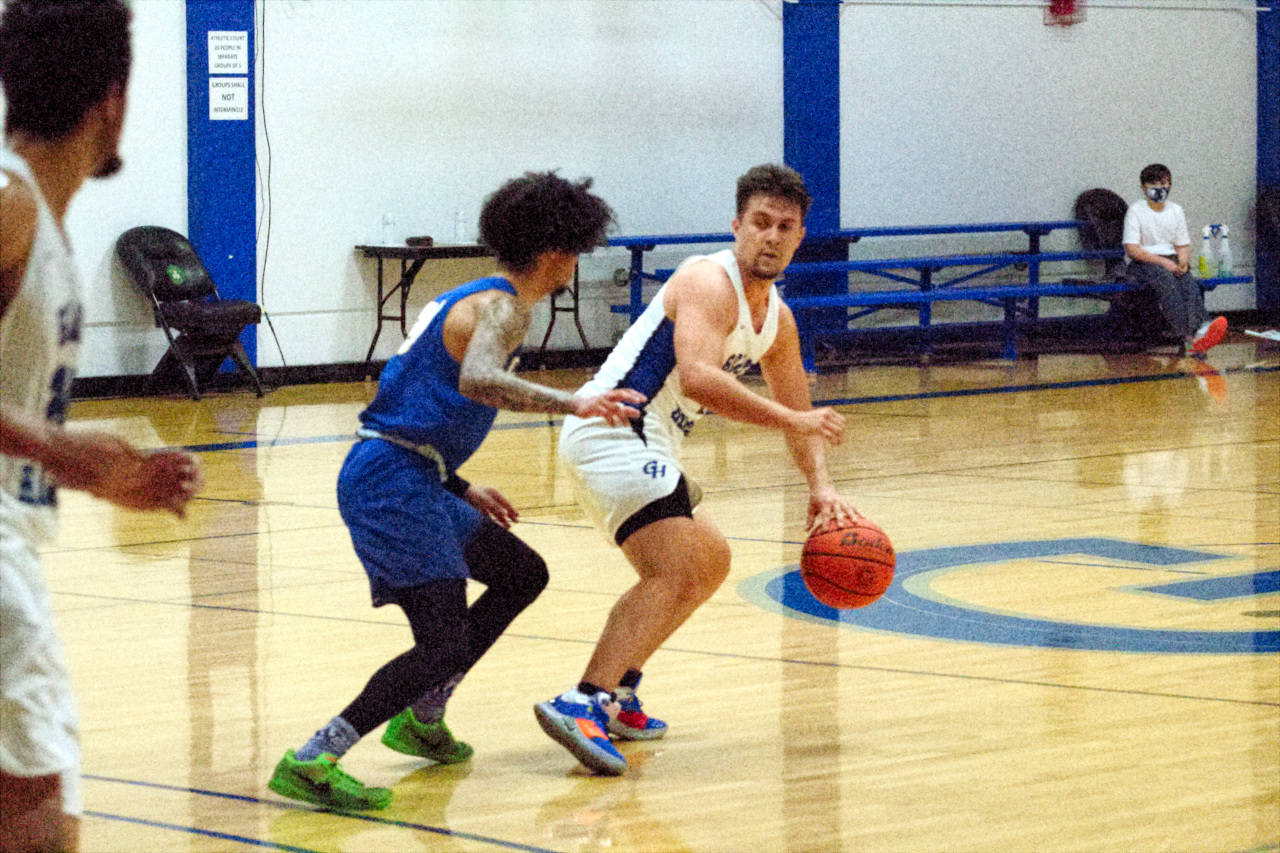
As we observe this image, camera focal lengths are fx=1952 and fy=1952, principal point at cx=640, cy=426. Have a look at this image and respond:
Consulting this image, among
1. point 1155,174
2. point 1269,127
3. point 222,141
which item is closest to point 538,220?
point 222,141

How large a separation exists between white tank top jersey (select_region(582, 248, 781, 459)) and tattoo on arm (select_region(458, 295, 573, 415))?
0.58 meters

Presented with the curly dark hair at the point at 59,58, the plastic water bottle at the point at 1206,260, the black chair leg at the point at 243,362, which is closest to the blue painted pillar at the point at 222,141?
the black chair leg at the point at 243,362

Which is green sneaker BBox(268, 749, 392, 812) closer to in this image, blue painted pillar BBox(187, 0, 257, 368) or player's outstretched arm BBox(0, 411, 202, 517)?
player's outstretched arm BBox(0, 411, 202, 517)

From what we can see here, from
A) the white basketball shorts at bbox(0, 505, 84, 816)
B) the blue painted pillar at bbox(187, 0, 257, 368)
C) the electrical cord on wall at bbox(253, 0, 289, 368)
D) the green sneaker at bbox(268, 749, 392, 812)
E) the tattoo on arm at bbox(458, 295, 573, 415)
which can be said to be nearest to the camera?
the white basketball shorts at bbox(0, 505, 84, 816)

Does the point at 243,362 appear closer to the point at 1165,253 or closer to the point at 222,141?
the point at 222,141

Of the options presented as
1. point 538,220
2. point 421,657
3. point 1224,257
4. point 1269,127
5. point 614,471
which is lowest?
point 421,657

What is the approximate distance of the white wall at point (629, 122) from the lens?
13.2m

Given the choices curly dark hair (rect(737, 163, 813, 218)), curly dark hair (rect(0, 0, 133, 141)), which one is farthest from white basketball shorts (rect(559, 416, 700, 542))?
curly dark hair (rect(0, 0, 133, 141))

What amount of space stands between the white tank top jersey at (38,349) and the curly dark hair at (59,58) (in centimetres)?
7

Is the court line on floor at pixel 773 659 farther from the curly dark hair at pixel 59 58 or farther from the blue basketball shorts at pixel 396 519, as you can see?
the curly dark hair at pixel 59 58

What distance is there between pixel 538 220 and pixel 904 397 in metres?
8.86

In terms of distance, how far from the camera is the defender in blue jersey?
394 cm

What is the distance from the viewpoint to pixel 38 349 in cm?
231

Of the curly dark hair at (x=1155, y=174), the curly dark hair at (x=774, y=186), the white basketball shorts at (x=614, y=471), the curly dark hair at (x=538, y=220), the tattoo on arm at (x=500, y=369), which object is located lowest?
the white basketball shorts at (x=614, y=471)
